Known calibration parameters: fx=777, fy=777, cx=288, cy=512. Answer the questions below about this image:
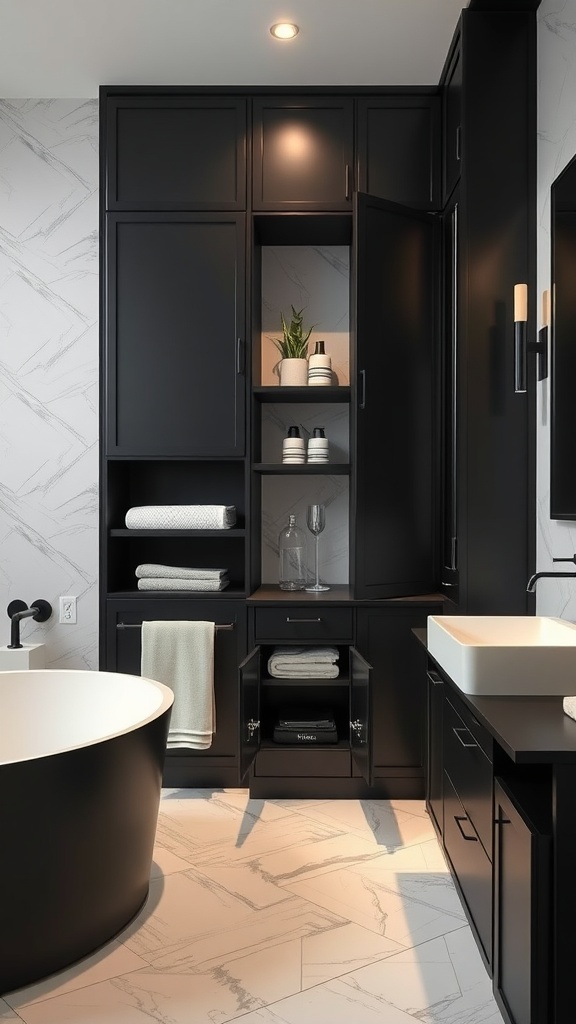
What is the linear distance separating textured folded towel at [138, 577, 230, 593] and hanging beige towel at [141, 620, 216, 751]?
168 millimetres

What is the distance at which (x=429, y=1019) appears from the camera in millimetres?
1745

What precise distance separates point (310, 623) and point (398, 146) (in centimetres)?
198

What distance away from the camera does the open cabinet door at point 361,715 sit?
2.65 meters

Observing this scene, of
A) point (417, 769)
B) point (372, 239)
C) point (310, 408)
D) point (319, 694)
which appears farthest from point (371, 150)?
point (417, 769)

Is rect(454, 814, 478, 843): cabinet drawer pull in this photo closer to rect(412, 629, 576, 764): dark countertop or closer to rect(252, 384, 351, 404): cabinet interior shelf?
rect(412, 629, 576, 764): dark countertop

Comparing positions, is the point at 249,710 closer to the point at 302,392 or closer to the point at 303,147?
the point at 302,392

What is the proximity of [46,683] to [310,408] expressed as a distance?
65.5 inches

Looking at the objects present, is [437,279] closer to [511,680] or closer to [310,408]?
[310,408]

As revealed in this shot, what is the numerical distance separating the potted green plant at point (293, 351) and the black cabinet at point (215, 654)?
0.97 m

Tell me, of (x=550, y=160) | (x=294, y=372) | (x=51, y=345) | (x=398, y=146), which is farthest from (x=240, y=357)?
(x=550, y=160)

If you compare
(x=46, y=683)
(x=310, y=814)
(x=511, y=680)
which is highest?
(x=511, y=680)

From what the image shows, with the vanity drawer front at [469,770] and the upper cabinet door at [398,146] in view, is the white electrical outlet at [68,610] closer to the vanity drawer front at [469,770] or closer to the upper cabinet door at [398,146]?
the vanity drawer front at [469,770]

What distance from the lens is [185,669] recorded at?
310 centimetres

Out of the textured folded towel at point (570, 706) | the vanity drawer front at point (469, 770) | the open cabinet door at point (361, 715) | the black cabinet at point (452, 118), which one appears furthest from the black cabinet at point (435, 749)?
the black cabinet at point (452, 118)
